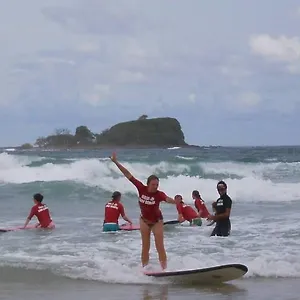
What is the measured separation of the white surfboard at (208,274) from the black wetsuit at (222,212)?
3.24m

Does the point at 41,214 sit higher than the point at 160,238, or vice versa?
the point at 160,238

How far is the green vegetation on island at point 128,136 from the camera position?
103562 mm

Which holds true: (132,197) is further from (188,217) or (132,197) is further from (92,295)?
(92,295)

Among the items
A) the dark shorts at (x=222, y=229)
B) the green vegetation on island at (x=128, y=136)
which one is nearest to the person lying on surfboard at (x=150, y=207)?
the dark shorts at (x=222, y=229)

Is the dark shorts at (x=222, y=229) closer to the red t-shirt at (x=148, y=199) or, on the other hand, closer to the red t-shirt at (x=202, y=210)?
the red t-shirt at (x=202, y=210)

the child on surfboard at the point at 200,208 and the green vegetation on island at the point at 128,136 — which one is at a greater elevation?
the green vegetation on island at the point at 128,136

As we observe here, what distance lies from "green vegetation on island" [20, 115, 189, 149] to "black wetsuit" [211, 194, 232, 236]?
8904cm

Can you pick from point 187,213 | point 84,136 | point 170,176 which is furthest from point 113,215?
point 84,136

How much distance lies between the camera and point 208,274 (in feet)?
28.8

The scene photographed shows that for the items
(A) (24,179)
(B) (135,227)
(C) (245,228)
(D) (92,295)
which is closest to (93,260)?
(D) (92,295)

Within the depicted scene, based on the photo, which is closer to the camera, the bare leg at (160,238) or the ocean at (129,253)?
the ocean at (129,253)

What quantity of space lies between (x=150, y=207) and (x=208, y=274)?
1.21 meters

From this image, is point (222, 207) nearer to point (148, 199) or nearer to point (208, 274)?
point (148, 199)

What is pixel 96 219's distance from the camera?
18062 mm
